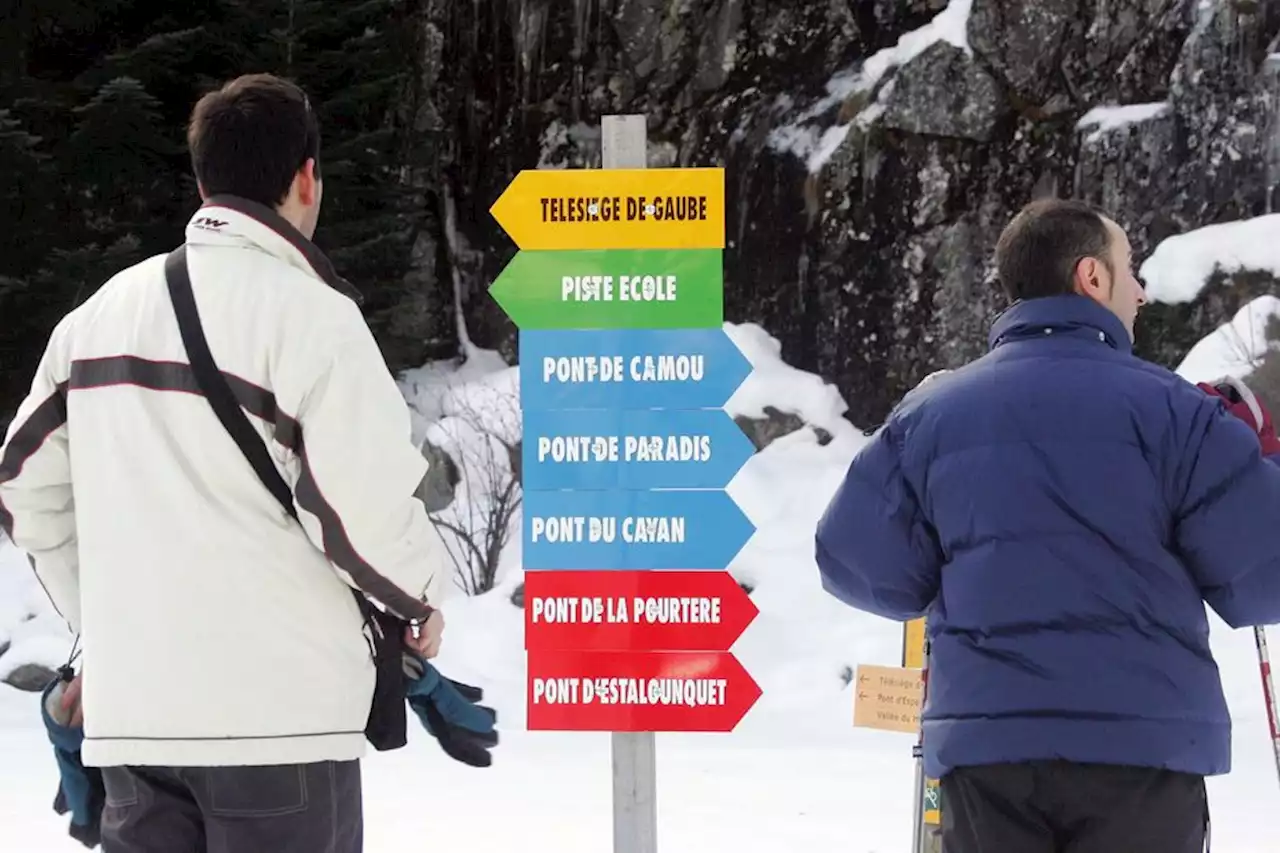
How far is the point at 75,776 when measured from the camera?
2.32 meters

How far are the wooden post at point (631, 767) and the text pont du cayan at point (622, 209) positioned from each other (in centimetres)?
10

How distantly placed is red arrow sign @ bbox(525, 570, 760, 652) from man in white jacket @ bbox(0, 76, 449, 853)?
1.76 m

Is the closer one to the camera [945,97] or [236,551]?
[236,551]

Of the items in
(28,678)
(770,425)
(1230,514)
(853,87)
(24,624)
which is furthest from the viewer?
(853,87)

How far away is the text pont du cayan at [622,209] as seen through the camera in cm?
386

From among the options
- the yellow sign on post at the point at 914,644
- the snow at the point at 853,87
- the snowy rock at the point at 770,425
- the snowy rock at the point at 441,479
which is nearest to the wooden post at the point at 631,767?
the yellow sign on post at the point at 914,644

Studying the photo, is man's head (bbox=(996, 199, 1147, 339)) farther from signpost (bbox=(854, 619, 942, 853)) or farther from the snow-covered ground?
the snow-covered ground

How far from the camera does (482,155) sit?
15.2 m

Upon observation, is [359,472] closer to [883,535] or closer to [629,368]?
[883,535]

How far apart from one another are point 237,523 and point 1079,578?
120 cm

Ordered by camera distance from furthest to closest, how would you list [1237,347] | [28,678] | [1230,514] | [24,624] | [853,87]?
[853,87] → [1237,347] → [24,624] → [28,678] → [1230,514]

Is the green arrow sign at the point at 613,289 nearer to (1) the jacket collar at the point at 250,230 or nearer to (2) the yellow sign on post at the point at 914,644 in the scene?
(2) the yellow sign on post at the point at 914,644

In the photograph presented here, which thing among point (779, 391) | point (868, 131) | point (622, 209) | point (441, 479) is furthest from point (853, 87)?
point (622, 209)

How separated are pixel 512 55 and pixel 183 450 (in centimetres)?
1361
